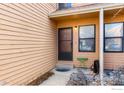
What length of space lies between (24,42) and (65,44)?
3.61 meters

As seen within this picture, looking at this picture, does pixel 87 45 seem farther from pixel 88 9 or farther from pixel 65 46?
pixel 88 9

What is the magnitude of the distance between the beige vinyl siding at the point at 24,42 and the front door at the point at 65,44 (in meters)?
1.22

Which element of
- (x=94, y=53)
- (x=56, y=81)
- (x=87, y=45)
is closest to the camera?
(x=56, y=81)

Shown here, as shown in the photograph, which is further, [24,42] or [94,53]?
[94,53]

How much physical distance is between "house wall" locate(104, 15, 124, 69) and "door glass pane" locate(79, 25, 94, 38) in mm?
857

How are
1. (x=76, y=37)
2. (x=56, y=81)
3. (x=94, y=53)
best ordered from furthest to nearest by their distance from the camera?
1. (x=76, y=37)
2. (x=94, y=53)
3. (x=56, y=81)

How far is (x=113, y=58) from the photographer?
6.43 m

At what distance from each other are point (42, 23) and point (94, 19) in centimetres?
270

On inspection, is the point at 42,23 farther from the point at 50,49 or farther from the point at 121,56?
the point at 121,56

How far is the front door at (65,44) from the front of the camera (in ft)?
24.4

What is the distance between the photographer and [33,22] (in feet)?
16.0

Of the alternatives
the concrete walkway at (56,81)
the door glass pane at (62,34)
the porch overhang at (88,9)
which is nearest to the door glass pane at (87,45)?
the door glass pane at (62,34)

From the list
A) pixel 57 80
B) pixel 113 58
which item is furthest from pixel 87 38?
pixel 57 80

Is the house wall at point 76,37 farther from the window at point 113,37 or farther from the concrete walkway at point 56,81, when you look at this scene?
the concrete walkway at point 56,81
